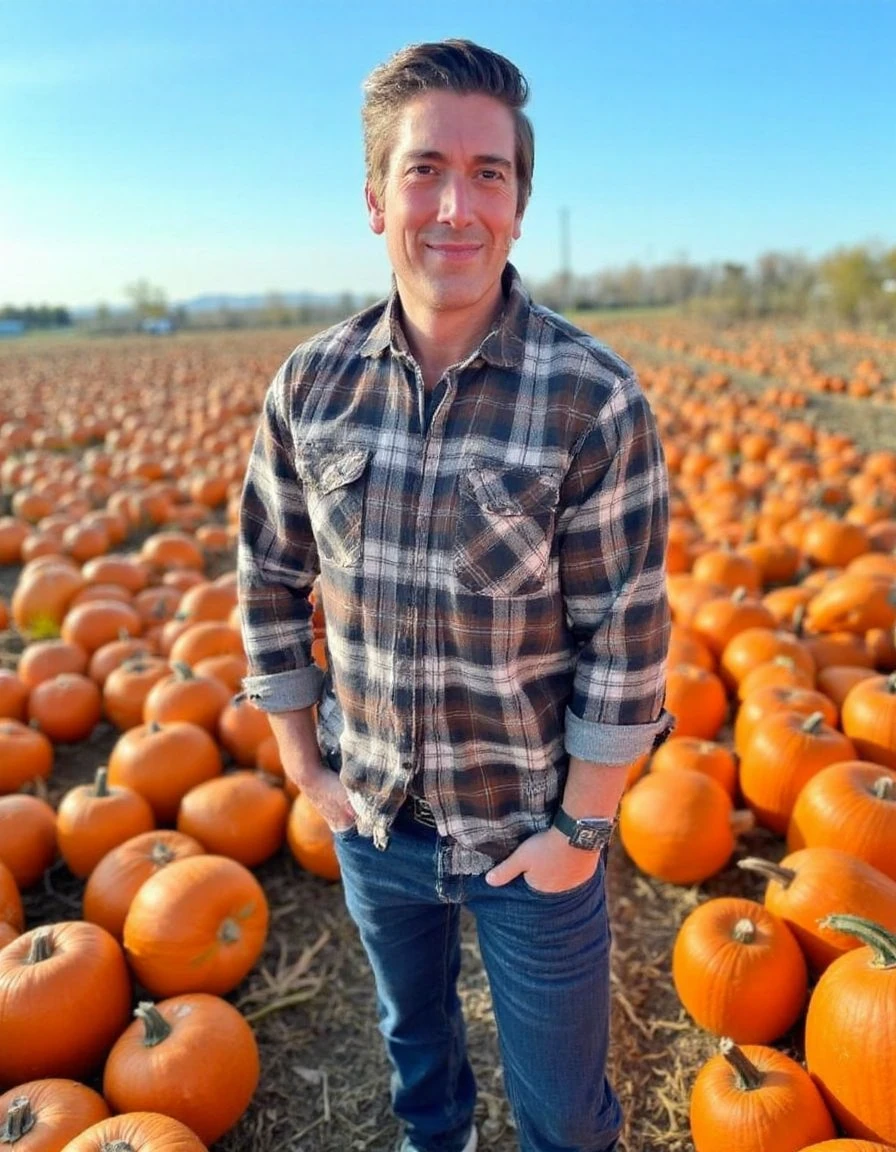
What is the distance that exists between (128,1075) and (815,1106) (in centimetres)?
180

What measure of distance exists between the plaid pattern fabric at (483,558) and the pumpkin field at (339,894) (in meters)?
0.53

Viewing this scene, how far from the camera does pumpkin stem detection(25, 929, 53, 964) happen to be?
2525 millimetres

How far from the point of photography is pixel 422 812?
1781 mm

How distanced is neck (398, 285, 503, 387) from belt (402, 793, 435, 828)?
859mm

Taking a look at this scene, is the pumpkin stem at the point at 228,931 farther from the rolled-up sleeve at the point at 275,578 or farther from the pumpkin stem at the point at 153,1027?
the rolled-up sleeve at the point at 275,578

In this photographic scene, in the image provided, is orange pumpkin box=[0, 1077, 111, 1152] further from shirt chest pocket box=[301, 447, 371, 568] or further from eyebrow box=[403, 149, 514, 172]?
eyebrow box=[403, 149, 514, 172]

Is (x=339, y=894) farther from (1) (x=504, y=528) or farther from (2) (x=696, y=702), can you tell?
(1) (x=504, y=528)

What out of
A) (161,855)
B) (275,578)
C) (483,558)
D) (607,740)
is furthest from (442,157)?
(161,855)

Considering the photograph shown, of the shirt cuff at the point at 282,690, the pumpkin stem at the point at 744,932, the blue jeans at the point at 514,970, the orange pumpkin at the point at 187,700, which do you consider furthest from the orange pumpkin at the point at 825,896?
the orange pumpkin at the point at 187,700

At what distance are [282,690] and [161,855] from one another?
4.51 feet

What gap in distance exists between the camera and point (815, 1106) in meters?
2.09

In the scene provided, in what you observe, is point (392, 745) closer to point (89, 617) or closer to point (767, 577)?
point (89, 617)

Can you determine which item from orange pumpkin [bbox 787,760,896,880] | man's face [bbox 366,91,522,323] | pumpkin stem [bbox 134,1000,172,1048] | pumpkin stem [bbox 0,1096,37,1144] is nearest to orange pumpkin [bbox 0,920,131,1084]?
pumpkin stem [bbox 134,1000,172,1048]

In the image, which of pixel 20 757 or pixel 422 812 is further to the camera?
pixel 20 757
